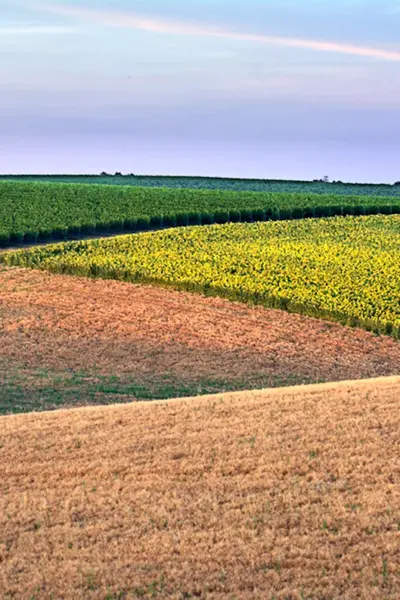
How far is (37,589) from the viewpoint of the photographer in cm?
1166

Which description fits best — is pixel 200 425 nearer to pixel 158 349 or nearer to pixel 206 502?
pixel 206 502

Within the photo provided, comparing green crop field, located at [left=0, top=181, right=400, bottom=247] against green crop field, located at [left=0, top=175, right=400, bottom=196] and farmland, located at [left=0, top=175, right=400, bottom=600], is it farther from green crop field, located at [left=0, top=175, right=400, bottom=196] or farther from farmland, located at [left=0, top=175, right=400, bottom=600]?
green crop field, located at [left=0, top=175, right=400, bottom=196]

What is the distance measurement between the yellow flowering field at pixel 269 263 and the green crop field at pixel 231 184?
50.7 metres

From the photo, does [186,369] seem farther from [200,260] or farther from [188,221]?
[188,221]

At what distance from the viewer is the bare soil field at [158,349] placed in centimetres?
2559

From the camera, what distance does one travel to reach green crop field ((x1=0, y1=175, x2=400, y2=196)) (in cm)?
10894

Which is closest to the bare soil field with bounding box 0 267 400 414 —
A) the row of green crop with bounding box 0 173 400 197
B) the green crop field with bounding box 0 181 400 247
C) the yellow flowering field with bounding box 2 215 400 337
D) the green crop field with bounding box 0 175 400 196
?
the yellow flowering field with bounding box 2 215 400 337

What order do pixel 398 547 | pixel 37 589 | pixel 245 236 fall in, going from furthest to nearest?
1. pixel 245 236
2. pixel 398 547
3. pixel 37 589

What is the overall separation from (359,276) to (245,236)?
15.7 metres

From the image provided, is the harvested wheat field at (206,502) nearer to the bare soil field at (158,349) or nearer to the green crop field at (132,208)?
the bare soil field at (158,349)

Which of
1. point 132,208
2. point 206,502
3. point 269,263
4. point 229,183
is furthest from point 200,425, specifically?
point 229,183

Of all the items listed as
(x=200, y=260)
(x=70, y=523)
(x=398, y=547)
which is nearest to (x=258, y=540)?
(x=398, y=547)

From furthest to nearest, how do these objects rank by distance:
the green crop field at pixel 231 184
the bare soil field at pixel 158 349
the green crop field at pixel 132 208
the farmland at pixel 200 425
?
the green crop field at pixel 231 184
the green crop field at pixel 132 208
the bare soil field at pixel 158 349
the farmland at pixel 200 425

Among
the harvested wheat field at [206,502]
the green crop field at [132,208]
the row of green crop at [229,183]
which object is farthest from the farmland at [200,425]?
the row of green crop at [229,183]
